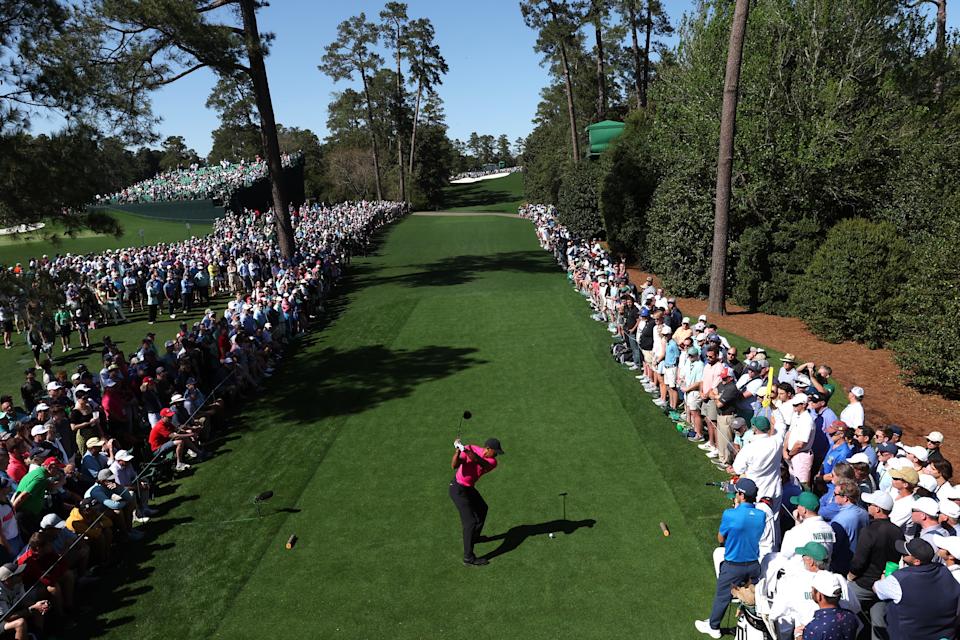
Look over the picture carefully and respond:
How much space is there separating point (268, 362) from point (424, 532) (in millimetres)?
9403

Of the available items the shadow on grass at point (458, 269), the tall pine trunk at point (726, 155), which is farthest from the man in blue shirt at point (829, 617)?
the shadow on grass at point (458, 269)

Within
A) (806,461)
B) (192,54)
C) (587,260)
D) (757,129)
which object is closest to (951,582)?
(806,461)

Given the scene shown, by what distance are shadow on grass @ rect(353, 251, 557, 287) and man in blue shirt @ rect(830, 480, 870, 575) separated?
20.2m

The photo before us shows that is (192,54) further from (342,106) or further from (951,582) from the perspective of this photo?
(342,106)

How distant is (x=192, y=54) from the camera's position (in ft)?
65.7

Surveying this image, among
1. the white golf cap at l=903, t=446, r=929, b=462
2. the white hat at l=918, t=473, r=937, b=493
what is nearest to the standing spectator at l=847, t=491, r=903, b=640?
the white hat at l=918, t=473, r=937, b=493

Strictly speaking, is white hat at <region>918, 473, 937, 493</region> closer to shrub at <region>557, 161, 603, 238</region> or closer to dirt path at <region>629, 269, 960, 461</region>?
dirt path at <region>629, 269, 960, 461</region>

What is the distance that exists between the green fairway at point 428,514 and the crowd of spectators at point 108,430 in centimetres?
49

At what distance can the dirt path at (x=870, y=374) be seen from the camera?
37.6 feet

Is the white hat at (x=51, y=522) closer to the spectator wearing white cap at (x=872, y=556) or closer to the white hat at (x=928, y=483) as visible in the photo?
the spectator wearing white cap at (x=872, y=556)

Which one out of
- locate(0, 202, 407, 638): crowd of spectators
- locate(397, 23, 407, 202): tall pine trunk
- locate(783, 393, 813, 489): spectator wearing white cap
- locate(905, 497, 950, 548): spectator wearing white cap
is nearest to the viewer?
locate(905, 497, 950, 548): spectator wearing white cap

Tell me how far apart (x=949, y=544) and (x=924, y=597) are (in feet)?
2.08

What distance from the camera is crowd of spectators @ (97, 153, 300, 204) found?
47.0m

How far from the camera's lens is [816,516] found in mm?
5570
